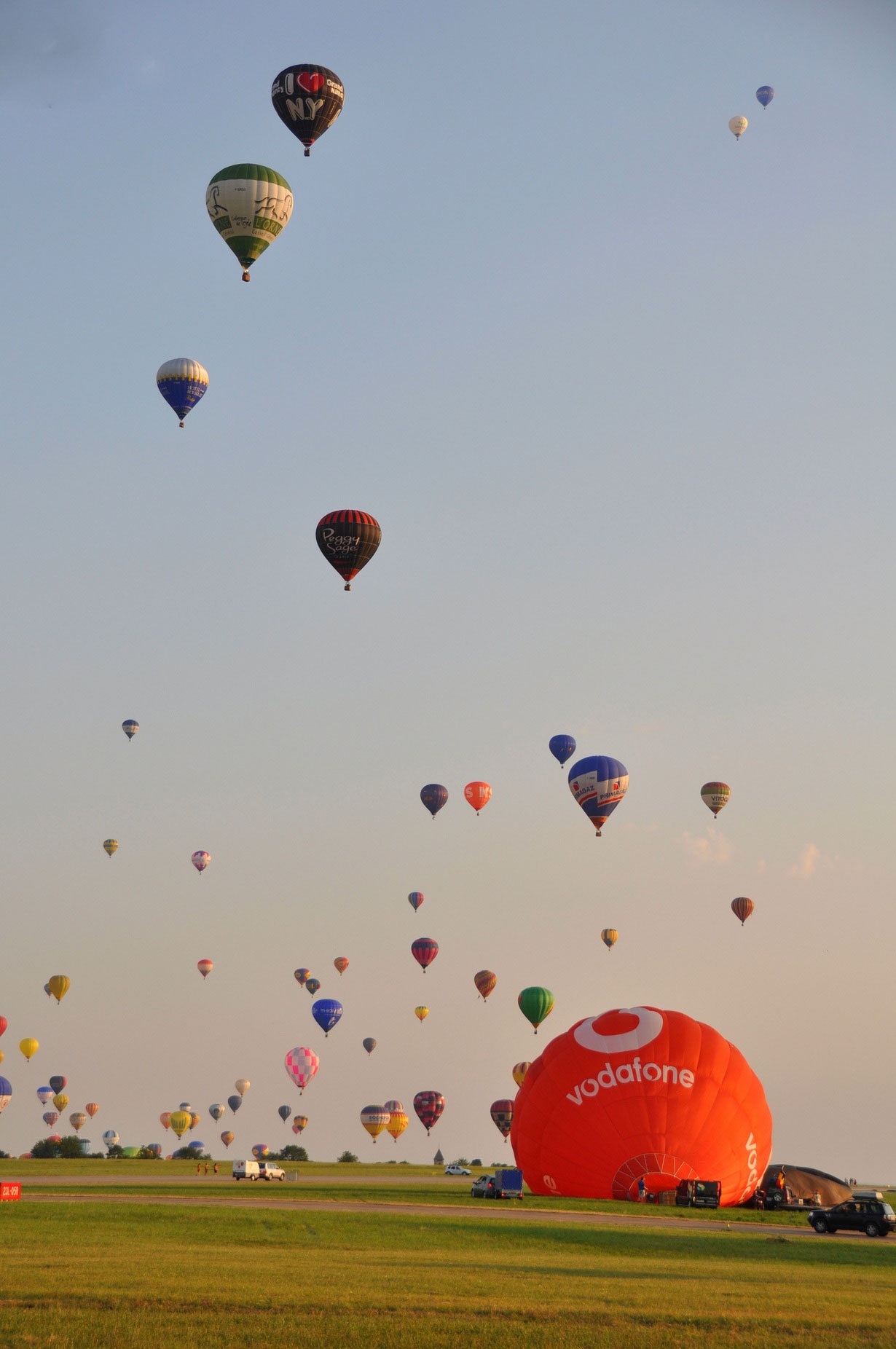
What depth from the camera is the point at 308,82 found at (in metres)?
49.6

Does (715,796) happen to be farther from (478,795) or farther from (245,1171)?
(245,1171)

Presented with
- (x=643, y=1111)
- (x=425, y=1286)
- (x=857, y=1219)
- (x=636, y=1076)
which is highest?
(x=636, y=1076)

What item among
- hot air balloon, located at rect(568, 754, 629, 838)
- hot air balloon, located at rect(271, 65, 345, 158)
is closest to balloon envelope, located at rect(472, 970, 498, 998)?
hot air balloon, located at rect(568, 754, 629, 838)

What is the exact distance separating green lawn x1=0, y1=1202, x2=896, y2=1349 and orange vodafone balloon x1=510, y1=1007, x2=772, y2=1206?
6469 millimetres

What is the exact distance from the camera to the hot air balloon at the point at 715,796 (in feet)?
252

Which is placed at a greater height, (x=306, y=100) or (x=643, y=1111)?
(x=306, y=100)

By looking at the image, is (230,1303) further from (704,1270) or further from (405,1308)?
(704,1270)

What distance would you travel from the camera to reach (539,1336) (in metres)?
17.6

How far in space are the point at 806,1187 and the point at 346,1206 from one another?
1847 centimetres

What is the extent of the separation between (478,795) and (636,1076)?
43487mm

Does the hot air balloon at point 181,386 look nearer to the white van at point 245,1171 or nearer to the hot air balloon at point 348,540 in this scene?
the hot air balloon at point 348,540

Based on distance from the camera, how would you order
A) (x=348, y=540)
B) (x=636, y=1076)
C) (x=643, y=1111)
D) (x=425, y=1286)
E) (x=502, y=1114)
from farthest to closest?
(x=502, y=1114)
(x=348, y=540)
(x=636, y=1076)
(x=643, y=1111)
(x=425, y=1286)

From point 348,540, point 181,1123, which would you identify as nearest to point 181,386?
point 348,540

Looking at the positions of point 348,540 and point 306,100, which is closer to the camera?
point 306,100
